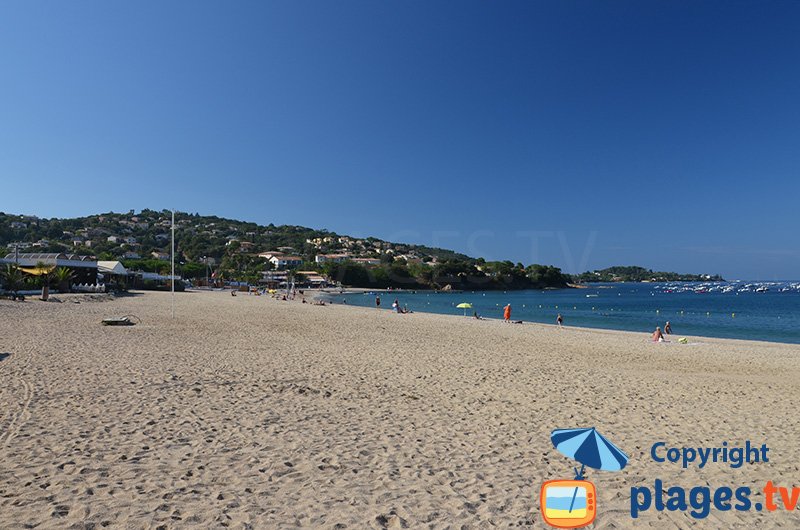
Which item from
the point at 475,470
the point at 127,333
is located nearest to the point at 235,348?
the point at 127,333

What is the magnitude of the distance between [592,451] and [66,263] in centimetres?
4513

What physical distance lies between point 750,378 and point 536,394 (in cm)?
619

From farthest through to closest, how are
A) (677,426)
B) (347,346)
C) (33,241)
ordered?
(33,241) < (347,346) < (677,426)

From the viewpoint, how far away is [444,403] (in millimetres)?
7293

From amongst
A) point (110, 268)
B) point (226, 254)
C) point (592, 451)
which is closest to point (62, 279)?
point (110, 268)

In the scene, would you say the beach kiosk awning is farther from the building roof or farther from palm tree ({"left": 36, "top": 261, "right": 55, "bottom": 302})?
palm tree ({"left": 36, "top": 261, "right": 55, "bottom": 302})

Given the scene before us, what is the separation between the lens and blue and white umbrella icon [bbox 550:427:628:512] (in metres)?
4.22

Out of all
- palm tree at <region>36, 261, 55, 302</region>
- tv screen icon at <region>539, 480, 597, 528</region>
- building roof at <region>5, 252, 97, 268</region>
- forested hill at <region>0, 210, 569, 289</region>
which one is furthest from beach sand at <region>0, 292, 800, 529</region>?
forested hill at <region>0, 210, 569, 289</region>

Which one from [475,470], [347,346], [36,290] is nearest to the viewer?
[475,470]

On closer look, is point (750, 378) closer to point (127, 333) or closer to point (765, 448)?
point (765, 448)

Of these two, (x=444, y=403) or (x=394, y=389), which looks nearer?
(x=444, y=403)

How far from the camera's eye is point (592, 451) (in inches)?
171

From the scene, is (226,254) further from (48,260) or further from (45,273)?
(45,273)

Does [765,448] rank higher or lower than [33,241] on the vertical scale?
lower
